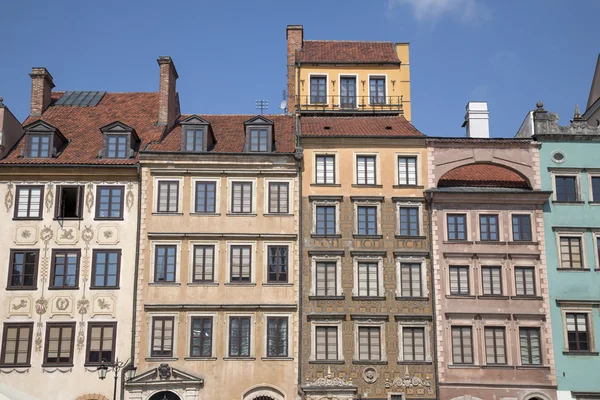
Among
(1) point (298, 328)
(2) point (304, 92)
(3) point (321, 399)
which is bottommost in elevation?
(3) point (321, 399)

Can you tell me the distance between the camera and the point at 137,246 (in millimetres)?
34469

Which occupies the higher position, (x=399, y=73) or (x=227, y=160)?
(x=399, y=73)

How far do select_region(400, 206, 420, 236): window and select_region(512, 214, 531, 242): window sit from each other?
13.9 ft

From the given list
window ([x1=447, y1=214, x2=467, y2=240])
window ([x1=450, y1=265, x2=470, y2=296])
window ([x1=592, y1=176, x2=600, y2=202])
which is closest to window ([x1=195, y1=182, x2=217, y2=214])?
window ([x1=447, y1=214, x2=467, y2=240])

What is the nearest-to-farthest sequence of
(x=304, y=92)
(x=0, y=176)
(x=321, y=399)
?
(x=321, y=399) < (x=0, y=176) < (x=304, y=92)

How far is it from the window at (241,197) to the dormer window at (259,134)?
5.98 ft

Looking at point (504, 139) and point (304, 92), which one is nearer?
point (504, 139)

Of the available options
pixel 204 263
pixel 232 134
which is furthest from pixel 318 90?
pixel 204 263

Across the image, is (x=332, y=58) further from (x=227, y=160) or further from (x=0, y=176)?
(x=0, y=176)

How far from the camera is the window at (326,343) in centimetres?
3372

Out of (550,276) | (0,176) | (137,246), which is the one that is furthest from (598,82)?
(0,176)

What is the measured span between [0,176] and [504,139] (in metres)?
22.3

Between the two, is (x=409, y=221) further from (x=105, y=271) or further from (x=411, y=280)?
(x=105, y=271)

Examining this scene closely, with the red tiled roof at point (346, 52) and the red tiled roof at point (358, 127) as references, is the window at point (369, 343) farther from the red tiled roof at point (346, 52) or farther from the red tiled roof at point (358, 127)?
the red tiled roof at point (346, 52)
